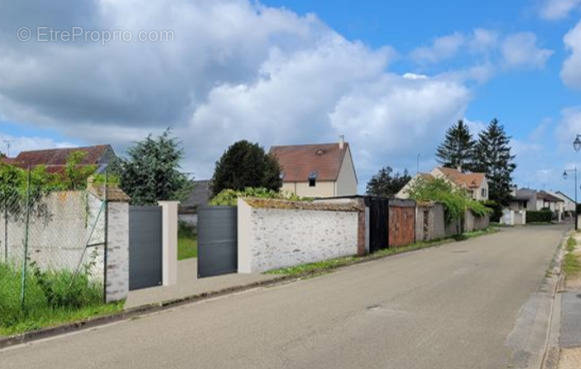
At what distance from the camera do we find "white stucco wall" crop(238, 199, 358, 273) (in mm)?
13953

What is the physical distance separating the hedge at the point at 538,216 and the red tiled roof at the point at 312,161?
123ft

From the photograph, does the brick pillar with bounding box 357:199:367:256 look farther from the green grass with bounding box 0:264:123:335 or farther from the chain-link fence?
the green grass with bounding box 0:264:123:335

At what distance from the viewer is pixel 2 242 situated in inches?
495

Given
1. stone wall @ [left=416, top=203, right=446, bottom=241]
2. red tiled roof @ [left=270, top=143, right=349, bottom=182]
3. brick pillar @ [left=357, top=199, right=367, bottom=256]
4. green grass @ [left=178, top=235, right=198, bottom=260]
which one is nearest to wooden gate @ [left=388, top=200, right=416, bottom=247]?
stone wall @ [left=416, top=203, right=446, bottom=241]

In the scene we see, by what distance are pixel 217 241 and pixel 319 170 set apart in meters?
44.3

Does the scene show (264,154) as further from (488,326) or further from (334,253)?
(488,326)

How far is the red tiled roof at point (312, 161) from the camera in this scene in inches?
2242

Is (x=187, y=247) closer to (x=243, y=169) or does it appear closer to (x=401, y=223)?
(x=401, y=223)

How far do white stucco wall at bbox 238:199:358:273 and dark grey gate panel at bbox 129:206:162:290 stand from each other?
283 centimetres

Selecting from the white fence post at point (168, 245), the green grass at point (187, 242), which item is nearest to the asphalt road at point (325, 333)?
the white fence post at point (168, 245)

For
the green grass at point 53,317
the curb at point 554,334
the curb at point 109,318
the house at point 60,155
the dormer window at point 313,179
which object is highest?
the house at point 60,155

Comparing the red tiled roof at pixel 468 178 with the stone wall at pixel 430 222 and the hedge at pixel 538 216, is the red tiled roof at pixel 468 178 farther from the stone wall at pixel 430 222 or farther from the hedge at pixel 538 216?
the stone wall at pixel 430 222

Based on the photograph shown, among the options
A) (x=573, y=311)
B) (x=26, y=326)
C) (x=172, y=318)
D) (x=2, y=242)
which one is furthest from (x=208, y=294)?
(x=573, y=311)

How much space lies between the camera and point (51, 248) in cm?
1144
